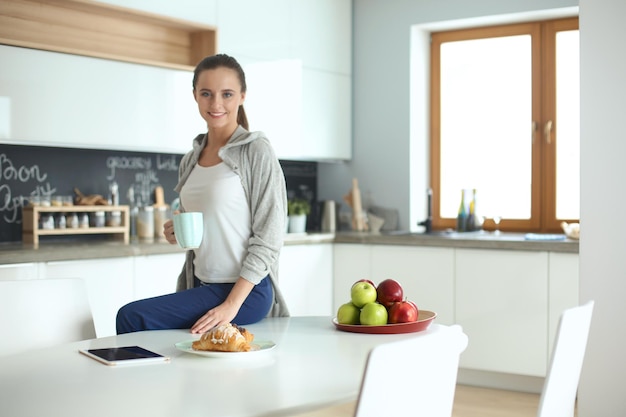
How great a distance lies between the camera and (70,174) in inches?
171

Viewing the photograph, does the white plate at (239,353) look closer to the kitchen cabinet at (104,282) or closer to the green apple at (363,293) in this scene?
the green apple at (363,293)

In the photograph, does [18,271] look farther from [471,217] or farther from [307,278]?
[471,217]

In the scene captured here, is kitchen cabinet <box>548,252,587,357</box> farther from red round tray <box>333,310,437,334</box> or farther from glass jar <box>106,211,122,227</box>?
red round tray <box>333,310,437,334</box>

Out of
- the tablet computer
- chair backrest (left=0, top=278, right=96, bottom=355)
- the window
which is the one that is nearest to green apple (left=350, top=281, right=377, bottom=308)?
the tablet computer

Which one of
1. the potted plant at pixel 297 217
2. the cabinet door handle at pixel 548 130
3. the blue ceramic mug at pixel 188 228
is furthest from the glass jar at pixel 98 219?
the cabinet door handle at pixel 548 130

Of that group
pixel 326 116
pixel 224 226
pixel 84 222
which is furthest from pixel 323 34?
pixel 224 226

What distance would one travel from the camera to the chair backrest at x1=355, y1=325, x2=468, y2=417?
1.29m

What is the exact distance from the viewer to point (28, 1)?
13.0 ft

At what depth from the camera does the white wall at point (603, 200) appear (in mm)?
Result: 2904

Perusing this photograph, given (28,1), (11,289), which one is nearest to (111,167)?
(28,1)

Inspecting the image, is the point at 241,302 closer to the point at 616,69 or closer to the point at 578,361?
the point at 578,361

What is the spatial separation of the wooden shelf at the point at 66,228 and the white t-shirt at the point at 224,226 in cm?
174

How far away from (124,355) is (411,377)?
77cm

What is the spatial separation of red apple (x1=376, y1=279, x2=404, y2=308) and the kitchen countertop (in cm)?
184
